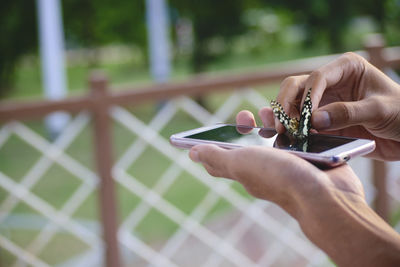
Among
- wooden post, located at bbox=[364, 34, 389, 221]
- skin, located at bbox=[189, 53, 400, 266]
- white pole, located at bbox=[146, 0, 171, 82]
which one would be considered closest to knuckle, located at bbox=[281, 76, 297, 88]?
skin, located at bbox=[189, 53, 400, 266]

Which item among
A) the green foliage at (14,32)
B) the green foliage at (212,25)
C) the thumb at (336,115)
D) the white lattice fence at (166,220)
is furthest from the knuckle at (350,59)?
the green foliage at (14,32)

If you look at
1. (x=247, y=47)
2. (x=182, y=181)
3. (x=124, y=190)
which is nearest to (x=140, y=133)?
(x=124, y=190)

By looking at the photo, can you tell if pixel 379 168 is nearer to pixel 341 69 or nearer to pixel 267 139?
pixel 341 69

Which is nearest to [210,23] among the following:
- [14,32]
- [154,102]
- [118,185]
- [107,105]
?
[14,32]

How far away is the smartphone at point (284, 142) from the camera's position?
660 mm

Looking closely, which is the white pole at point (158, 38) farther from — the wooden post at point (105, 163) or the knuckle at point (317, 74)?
the knuckle at point (317, 74)

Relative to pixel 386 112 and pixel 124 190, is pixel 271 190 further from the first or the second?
pixel 124 190

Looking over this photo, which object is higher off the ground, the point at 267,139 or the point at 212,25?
the point at 267,139

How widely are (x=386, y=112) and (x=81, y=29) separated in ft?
24.6

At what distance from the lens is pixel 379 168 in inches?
98.4

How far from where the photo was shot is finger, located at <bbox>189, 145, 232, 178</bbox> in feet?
2.22

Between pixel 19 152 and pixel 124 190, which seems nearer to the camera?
pixel 124 190

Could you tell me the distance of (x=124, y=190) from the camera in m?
4.32

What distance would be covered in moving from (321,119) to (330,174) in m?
0.17
